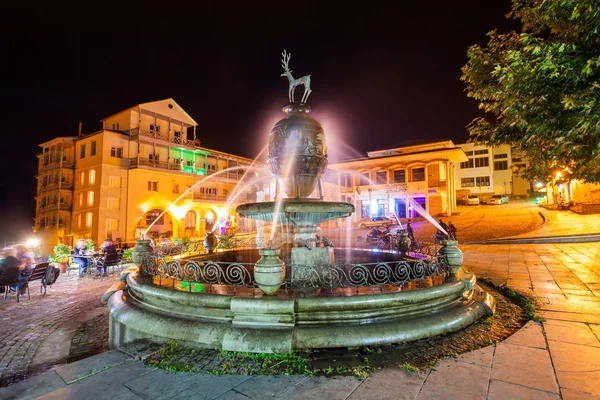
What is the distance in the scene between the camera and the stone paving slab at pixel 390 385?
3000 mm

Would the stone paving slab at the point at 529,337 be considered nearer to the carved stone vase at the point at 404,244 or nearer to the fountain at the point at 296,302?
the fountain at the point at 296,302

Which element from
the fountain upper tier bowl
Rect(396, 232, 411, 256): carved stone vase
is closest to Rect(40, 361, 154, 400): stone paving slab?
the fountain upper tier bowl

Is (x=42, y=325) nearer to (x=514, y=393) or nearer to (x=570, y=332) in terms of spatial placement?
(x=514, y=393)

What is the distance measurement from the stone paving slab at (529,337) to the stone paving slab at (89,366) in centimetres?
555

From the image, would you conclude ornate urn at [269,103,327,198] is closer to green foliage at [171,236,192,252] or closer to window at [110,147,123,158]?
green foliage at [171,236,192,252]

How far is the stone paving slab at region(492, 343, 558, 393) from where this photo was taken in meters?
3.21

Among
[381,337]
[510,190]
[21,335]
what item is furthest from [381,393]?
[510,190]

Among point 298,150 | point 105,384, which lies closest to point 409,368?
point 105,384

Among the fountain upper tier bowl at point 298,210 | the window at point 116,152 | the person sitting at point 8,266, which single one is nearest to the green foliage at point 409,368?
the fountain upper tier bowl at point 298,210

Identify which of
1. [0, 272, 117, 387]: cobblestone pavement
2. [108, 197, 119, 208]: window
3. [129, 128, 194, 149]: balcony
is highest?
[129, 128, 194, 149]: balcony

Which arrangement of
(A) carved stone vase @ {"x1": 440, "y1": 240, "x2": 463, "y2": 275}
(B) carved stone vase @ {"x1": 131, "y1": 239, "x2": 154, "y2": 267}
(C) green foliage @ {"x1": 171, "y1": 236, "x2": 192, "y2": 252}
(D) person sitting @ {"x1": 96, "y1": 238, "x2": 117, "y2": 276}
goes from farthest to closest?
(D) person sitting @ {"x1": 96, "y1": 238, "x2": 117, "y2": 276}
(C) green foliage @ {"x1": 171, "y1": 236, "x2": 192, "y2": 252}
(B) carved stone vase @ {"x1": 131, "y1": 239, "x2": 154, "y2": 267}
(A) carved stone vase @ {"x1": 440, "y1": 240, "x2": 463, "y2": 275}

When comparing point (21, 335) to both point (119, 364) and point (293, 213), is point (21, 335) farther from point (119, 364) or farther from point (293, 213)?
point (293, 213)

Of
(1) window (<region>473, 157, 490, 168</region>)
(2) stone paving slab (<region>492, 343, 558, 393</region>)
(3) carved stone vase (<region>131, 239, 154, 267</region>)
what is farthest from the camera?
(1) window (<region>473, 157, 490, 168</region>)

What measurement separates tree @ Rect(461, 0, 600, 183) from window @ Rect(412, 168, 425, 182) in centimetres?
3087
